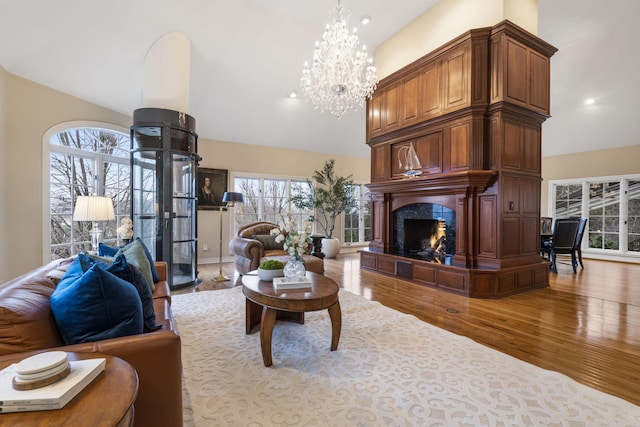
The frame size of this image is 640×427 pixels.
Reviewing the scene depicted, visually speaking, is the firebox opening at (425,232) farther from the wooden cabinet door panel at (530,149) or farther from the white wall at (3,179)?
the white wall at (3,179)

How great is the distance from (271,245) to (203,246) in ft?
7.54

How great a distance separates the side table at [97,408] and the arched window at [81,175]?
4448mm

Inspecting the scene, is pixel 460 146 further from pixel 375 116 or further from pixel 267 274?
pixel 267 274

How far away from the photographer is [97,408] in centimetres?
83

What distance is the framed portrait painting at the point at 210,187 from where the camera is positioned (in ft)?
21.7

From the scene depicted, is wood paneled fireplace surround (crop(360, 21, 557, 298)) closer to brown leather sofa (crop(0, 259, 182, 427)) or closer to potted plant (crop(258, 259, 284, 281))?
potted plant (crop(258, 259, 284, 281))

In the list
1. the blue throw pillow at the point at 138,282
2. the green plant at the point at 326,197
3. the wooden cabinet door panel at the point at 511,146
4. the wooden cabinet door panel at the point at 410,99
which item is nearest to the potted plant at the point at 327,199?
the green plant at the point at 326,197

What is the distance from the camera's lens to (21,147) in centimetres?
388

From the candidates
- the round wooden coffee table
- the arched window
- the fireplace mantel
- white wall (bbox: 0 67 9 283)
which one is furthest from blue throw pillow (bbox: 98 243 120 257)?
the fireplace mantel

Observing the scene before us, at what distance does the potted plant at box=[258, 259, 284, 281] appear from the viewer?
110 inches

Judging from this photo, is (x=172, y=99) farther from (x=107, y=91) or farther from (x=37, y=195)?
(x=37, y=195)

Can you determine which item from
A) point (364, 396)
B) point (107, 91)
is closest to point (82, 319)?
point (364, 396)

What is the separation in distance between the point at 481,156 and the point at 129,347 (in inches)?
176

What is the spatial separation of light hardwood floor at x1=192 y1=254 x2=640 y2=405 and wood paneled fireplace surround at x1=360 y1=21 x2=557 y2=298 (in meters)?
0.37
